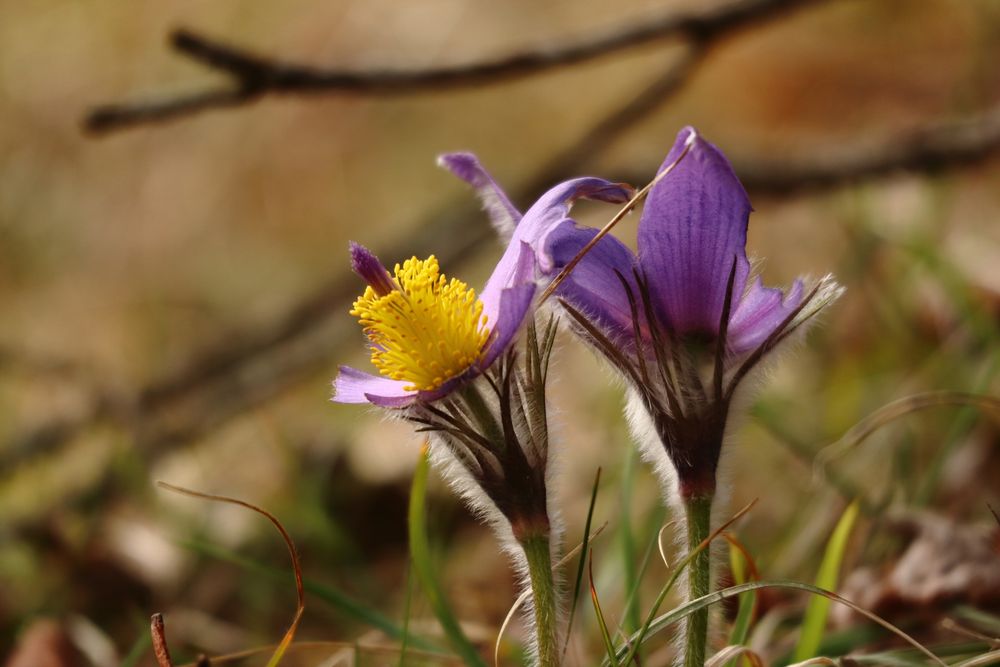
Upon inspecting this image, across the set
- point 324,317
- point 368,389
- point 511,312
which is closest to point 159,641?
point 368,389

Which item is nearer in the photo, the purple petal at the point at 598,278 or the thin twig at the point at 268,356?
the purple petal at the point at 598,278

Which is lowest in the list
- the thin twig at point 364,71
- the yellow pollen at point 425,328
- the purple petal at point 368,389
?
the purple petal at point 368,389

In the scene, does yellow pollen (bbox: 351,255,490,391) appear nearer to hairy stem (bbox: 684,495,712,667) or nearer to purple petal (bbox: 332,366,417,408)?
purple petal (bbox: 332,366,417,408)

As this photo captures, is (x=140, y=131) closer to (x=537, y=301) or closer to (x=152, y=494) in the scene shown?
(x=152, y=494)

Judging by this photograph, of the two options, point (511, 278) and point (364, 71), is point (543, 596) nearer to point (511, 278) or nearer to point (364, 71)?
point (511, 278)

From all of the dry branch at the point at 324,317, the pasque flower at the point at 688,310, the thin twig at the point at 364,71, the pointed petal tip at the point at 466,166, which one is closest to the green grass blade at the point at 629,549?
the pasque flower at the point at 688,310

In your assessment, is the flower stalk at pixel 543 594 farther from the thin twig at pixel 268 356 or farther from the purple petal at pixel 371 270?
the thin twig at pixel 268 356

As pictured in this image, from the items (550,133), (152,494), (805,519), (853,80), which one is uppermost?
(853,80)

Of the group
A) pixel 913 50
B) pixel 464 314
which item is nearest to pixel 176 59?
pixel 913 50
